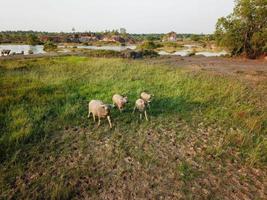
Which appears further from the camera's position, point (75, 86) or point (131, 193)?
point (75, 86)

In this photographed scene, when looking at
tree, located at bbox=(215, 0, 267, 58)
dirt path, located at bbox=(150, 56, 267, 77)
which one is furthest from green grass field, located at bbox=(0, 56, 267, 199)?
tree, located at bbox=(215, 0, 267, 58)

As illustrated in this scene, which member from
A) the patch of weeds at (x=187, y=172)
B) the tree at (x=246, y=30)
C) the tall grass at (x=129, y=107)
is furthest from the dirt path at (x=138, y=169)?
the tree at (x=246, y=30)

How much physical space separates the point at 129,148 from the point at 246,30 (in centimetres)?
3691

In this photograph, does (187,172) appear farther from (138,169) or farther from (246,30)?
(246,30)

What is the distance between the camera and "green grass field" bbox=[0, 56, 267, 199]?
5.30 metres

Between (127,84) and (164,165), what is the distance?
8914mm

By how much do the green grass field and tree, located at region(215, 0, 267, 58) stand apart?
28623 millimetres

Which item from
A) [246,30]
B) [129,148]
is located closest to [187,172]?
[129,148]

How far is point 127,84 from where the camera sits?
575 inches

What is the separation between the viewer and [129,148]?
7.00 m

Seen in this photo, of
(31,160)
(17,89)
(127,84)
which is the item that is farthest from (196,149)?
(17,89)

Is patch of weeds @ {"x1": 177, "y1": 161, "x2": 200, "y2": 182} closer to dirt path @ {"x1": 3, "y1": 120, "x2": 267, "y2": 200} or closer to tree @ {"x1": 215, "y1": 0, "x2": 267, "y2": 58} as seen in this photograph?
dirt path @ {"x1": 3, "y1": 120, "x2": 267, "y2": 200}

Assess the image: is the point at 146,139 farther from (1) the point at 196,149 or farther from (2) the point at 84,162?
(2) the point at 84,162

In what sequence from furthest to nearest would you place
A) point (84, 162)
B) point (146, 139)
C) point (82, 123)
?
point (82, 123) → point (146, 139) → point (84, 162)
